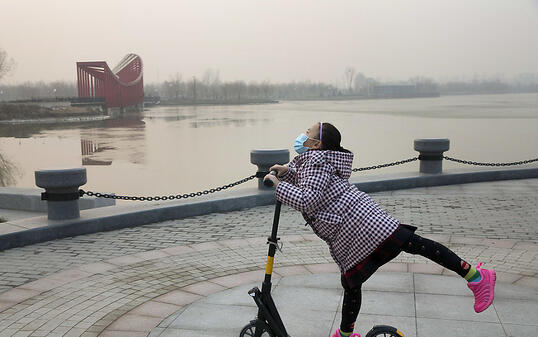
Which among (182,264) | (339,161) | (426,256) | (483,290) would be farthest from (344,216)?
(182,264)

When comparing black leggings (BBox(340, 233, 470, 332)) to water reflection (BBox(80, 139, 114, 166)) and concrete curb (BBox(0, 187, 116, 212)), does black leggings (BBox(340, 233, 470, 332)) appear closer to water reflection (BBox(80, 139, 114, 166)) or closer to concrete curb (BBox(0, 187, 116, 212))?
concrete curb (BBox(0, 187, 116, 212))

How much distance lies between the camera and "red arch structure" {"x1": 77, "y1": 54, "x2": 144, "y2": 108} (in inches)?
3319

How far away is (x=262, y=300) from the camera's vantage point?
11.2 ft

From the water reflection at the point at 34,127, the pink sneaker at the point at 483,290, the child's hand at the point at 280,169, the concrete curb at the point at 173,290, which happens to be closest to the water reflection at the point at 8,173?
the concrete curb at the point at 173,290

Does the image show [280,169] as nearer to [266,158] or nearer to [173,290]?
[173,290]

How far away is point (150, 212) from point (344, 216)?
5.13 metres

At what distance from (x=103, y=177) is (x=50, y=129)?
47047 millimetres

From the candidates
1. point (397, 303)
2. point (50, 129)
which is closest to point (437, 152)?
point (397, 303)

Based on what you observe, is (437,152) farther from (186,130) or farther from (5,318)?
(186,130)

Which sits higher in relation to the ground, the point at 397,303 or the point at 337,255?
the point at 337,255

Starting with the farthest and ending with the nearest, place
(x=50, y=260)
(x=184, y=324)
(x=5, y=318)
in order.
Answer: (x=50, y=260), (x=5, y=318), (x=184, y=324)

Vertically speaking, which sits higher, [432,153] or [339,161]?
[339,161]

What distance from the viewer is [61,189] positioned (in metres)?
7.35

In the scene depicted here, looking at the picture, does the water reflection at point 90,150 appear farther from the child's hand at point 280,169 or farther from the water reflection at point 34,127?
the child's hand at point 280,169
